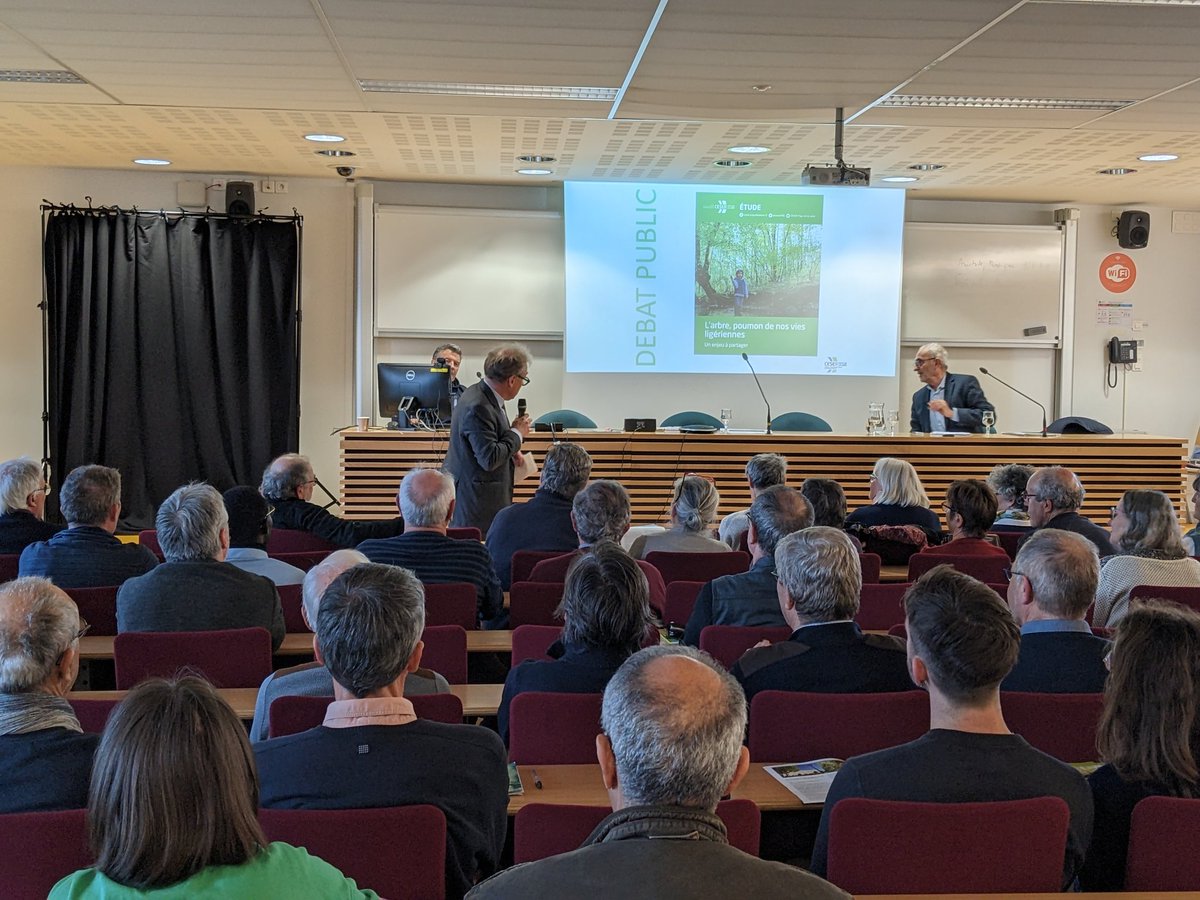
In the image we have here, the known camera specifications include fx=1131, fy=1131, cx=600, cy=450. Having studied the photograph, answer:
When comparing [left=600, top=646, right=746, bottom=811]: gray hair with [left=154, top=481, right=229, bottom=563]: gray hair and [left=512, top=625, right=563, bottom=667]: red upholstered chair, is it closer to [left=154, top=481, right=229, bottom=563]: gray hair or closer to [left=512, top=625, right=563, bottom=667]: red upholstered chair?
[left=512, top=625, right=563, bottom=667]: red upholstered chair

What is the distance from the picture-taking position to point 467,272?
9773 millimetres

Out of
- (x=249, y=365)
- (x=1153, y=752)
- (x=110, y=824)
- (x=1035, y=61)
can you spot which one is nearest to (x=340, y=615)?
(x=110, y=824)

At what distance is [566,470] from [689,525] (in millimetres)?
580

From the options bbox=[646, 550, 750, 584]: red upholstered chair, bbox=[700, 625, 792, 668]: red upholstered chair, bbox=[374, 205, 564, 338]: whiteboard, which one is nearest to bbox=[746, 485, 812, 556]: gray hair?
bbox=[646, 550, 750, 584]: red upholstered chair

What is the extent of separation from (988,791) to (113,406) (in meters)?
8.86

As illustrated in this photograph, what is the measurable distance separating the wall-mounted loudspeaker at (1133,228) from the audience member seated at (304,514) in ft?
27.5

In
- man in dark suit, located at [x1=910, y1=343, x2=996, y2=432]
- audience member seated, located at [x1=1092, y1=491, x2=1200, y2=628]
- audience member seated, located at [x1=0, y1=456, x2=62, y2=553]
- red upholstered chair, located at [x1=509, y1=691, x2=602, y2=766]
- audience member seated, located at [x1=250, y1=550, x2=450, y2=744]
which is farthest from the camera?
man in dark suit, located at [x1=910, y1=343, x2=996, y2=432]

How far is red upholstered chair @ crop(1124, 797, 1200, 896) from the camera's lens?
74.7 inches

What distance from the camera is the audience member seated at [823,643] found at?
2.80 meters

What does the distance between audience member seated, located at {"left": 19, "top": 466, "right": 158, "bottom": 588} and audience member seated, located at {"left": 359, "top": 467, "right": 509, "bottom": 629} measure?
89cm

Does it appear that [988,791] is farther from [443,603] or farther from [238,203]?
[238,203]

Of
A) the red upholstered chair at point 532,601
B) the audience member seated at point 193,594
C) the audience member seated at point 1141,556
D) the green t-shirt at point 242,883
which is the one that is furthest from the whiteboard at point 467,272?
the green t-shirt at point 242,883

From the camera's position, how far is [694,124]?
7461 mm

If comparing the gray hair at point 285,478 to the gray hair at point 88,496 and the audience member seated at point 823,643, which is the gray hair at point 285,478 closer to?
the gray hair at point 88,496
